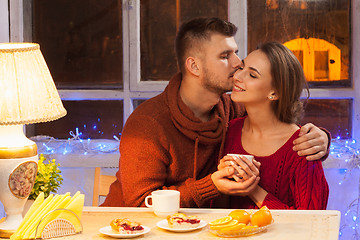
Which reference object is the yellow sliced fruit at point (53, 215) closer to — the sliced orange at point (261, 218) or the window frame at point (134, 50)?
the sliced orange at point (261, 218)

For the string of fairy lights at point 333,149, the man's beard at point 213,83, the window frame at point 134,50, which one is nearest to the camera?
the man's beard at point 213,83

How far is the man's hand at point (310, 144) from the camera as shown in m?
2.06

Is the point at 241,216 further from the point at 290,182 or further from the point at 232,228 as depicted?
the point at 290,182

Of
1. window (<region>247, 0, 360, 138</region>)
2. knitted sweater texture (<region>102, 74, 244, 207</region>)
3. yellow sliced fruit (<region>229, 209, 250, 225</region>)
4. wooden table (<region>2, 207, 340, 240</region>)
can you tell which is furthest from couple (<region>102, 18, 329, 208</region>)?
window (<region>247, 0, 360, 138</region>)

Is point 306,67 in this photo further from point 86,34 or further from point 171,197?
point 171,197

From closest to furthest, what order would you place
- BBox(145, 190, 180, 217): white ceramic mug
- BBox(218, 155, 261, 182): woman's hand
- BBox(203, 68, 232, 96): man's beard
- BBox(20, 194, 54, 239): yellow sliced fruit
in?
BBox(20, 194, 54, 239): yellow sliced fruit
BBox(145, 190, 180, 217): white ceramic mug
BBox(218, 155, 261, 182): woman's hand
BBox(203, 68, 232, 96): man's beard

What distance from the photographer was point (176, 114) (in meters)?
2.20

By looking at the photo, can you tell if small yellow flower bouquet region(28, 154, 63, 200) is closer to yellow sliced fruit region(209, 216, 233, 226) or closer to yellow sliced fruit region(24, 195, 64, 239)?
yellow sliced fruit region(24, 195, 64, 239)

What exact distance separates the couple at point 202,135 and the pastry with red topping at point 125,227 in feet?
1.50

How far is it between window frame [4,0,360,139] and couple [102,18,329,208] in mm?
719

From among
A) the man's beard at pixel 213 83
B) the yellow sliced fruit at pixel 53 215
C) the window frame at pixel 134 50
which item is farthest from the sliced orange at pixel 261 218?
the window frame at pixel 134 50

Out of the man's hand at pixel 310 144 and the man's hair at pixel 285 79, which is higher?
the man's hair at pixel 285 79

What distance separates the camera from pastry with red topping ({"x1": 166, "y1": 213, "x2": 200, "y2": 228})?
1586 millimetres

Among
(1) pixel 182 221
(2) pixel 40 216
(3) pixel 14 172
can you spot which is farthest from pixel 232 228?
(3) pixel 14 172
